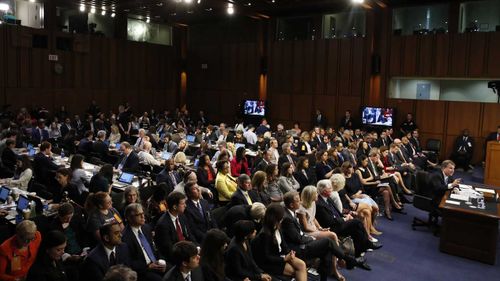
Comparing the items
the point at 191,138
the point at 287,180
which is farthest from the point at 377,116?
the point at 287,180

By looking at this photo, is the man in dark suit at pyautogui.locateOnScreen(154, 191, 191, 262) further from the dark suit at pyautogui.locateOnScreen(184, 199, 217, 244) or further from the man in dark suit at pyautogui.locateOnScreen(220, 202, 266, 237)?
the man in dark suit at pyautogui.locateOnScreen(220, 202, 266, 237)

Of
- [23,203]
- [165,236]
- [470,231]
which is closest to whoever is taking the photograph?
[165,236]

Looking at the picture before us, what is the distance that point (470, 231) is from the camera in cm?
664

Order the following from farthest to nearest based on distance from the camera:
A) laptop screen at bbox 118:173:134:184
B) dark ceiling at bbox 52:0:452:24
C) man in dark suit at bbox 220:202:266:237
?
1. dark ceiling at bbox 52:0:452:24
2. laptop screen at bbox 118:173:134:184
3. man in dark suit at bbox 220:202:266:237

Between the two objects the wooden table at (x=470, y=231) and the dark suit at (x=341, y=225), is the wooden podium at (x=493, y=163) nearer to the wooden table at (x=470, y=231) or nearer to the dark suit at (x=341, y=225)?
the wooden table at (x=470, y=231)

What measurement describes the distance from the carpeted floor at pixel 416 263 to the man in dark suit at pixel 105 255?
128 inches

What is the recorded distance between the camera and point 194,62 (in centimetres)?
2320

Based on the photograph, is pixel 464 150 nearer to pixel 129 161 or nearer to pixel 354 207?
pixel 354 207

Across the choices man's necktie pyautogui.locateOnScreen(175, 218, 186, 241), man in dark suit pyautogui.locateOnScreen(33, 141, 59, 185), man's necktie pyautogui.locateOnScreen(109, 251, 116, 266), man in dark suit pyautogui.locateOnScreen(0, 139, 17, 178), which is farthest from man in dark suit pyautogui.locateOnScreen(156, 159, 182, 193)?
man in dark suit pyautogui.locateOnScreen(0, 139, 17, 178)

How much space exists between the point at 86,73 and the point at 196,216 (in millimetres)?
16457

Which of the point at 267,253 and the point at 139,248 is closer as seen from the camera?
the point at 139,248

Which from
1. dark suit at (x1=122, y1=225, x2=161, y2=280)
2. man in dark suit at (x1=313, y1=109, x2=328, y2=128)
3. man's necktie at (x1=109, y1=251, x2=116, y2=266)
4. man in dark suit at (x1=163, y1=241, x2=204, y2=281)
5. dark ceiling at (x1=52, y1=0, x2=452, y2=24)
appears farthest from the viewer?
man in dark suit at (x1=313, y1=109, x2=328, y2=128)

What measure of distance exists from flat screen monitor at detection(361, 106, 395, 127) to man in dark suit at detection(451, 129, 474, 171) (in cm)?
246

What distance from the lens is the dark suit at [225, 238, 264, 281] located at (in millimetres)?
4262
